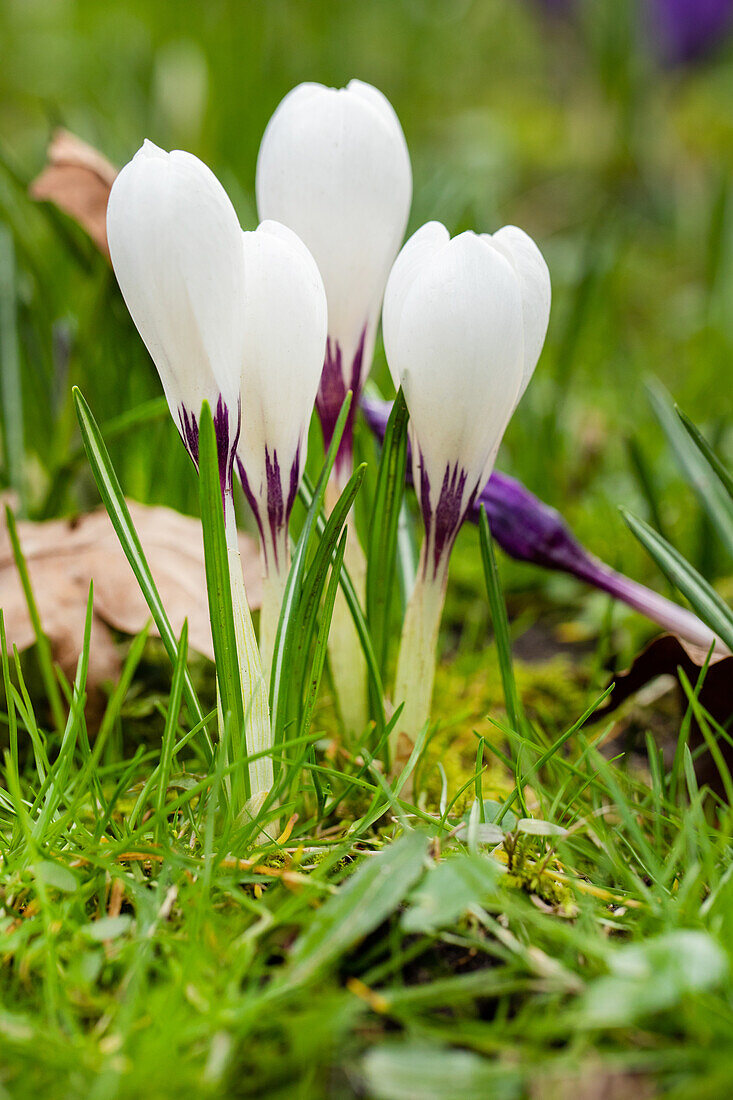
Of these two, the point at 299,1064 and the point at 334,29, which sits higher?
the point at 334,29

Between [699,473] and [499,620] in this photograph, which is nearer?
[499,620]

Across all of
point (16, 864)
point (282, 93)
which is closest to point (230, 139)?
point (282, 93)

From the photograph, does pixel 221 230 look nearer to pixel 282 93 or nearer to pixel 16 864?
pixel 16 864

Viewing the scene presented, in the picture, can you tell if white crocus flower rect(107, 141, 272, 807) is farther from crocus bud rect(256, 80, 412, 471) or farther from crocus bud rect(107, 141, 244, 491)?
crocus bud rect(256, 80, 412, 471)

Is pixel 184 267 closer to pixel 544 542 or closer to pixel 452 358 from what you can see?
pixel 452 358

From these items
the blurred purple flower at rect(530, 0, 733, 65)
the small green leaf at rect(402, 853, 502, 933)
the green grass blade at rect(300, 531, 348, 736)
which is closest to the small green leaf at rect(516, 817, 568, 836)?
the small green leaf at rect(402, 853, 502, 933)

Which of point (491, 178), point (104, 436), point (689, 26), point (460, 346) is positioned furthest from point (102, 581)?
point (689, 26)

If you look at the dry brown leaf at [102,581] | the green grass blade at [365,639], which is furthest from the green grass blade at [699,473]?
the dry brown leaf at [102,581]
